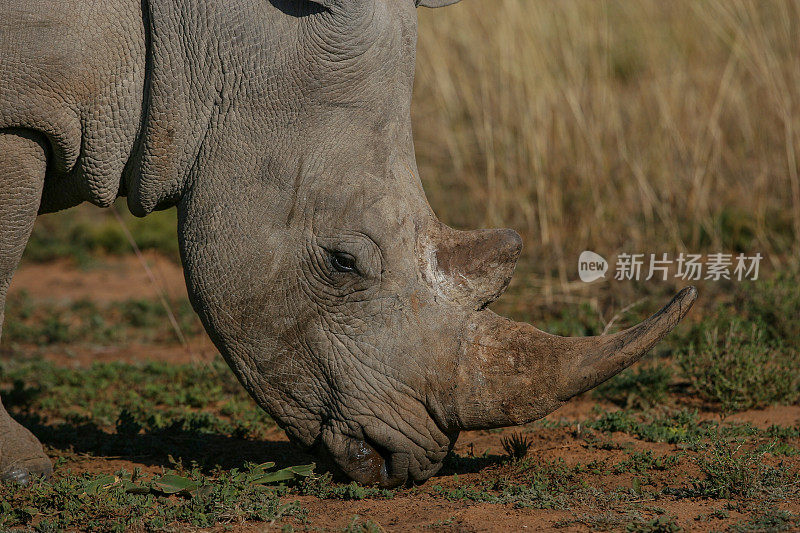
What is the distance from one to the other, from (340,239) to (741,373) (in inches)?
93.0

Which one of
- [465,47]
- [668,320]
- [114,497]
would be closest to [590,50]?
[465,47]

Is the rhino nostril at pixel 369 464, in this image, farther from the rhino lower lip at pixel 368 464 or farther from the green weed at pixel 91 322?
the green weed at pixel 91 322

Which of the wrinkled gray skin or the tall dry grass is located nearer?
the wrinkled gray skin

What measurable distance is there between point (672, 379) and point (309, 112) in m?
2.70

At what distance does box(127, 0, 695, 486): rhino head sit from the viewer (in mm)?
3266

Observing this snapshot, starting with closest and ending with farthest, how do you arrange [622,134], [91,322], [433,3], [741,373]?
[433,3], [741,373], [91,322], [622,134]

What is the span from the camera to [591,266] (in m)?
6.55

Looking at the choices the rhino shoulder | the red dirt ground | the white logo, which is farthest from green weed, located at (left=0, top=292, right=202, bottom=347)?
the rhino shoulder

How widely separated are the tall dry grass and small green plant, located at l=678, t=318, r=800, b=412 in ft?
4.90

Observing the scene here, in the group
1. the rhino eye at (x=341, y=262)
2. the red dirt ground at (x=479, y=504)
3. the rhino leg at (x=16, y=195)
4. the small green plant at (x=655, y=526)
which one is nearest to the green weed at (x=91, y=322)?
the red dirt ground at (x=479, y=504)

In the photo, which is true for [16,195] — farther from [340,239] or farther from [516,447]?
[516,447]

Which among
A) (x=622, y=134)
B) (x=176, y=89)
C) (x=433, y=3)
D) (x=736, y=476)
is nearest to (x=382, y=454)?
(x=736, y=476)

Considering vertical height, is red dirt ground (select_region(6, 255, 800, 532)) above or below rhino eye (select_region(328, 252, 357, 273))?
below

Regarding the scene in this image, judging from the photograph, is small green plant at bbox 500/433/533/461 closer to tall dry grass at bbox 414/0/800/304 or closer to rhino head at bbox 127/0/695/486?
rhino head at bbox 127/0/695/486
